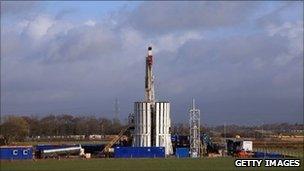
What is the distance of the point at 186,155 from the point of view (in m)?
67.9

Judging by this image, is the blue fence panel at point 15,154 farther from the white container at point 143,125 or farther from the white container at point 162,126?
the white container at point 162,126

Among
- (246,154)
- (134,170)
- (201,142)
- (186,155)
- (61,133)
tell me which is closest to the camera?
(134,170)

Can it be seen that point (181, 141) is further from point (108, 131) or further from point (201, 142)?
point (108, 131)

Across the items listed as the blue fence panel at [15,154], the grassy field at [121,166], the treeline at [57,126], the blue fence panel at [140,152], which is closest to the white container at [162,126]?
the blue fence panel at [140,152]

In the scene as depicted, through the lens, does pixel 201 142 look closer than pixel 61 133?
Yes

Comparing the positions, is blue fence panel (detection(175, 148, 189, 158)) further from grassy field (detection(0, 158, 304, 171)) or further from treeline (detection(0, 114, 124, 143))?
treeline (detection(0, 114, 124, 143))

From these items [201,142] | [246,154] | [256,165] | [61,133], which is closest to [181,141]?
[201,142]

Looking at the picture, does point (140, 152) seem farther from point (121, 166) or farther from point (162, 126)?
Result: point (121, 166)

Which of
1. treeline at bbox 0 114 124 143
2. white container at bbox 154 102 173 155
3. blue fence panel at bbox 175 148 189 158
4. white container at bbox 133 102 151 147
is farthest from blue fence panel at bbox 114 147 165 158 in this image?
treeline at bbox 0 114 124 143

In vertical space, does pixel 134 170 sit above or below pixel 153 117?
below

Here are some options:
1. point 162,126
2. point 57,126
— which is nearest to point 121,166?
point 162,126

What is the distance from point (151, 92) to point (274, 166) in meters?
33.1

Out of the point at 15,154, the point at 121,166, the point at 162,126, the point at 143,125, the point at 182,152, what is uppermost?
the point at 143,125

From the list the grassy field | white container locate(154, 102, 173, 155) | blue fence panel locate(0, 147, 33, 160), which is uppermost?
white container locate(154, 102, 173, 155)
